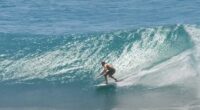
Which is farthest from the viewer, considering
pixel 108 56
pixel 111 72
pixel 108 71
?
pixel 108 56

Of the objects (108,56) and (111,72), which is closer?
(111,72)

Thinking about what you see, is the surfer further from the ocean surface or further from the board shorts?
the ocean surface

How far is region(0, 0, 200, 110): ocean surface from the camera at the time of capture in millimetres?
25688

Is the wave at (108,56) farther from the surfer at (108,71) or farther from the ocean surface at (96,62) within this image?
the surfer at (108,71)

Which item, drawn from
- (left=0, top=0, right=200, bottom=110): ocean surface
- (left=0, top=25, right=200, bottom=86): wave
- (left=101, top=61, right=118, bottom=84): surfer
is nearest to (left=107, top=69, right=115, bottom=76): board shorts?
(left=101, top=61, right=118, bottom=84): surfer

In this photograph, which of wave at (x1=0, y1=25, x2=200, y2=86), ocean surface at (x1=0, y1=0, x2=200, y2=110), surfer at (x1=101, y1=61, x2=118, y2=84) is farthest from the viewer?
wave at (x1=0, y1=25, x2=200, y2=86)

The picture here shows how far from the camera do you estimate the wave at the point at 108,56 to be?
28.7 meters

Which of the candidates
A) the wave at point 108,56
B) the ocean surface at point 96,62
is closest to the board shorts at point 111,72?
the ocean surface at point 96,62

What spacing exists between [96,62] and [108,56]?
120cm

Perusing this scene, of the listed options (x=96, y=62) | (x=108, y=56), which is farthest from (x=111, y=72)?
(x=108, y=56)

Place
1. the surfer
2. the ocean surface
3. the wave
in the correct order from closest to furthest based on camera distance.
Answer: the ocean surface, the surfer, the wave

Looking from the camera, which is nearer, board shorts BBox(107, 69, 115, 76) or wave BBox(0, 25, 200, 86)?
board shorts BBox(107, 69, 115, 76)

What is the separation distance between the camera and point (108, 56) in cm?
3152

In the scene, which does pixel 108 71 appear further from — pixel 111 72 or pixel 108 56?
pixel 108 56
